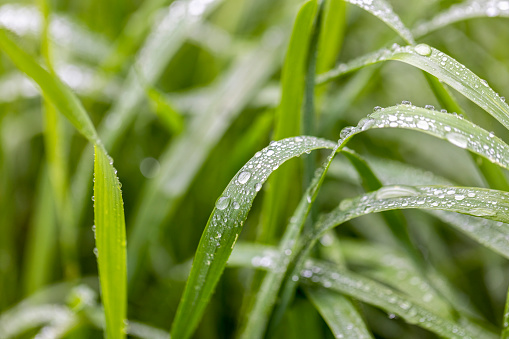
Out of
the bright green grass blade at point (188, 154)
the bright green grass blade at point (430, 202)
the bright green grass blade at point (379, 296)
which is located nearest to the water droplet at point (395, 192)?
the bright green grass blade at point (430, 202)

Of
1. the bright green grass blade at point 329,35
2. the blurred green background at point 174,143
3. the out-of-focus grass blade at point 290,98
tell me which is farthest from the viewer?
the blurred green background at point 174,143

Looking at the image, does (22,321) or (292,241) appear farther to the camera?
(22,321)

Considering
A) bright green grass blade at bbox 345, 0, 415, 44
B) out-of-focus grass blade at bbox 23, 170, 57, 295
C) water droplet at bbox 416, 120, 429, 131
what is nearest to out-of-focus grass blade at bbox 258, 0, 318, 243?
bright green grass blade at bbox 345, 0, 415, 44

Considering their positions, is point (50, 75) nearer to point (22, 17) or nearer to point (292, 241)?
point (292, 241)

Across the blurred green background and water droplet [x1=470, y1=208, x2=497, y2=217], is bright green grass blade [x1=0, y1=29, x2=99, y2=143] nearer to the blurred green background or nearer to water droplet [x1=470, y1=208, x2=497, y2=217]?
the blurred green background

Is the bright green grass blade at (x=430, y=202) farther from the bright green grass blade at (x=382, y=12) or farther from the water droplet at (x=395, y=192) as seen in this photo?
the bright green grass blade at (x=382, y=12)

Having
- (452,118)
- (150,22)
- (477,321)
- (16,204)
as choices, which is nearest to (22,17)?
(150,22)
